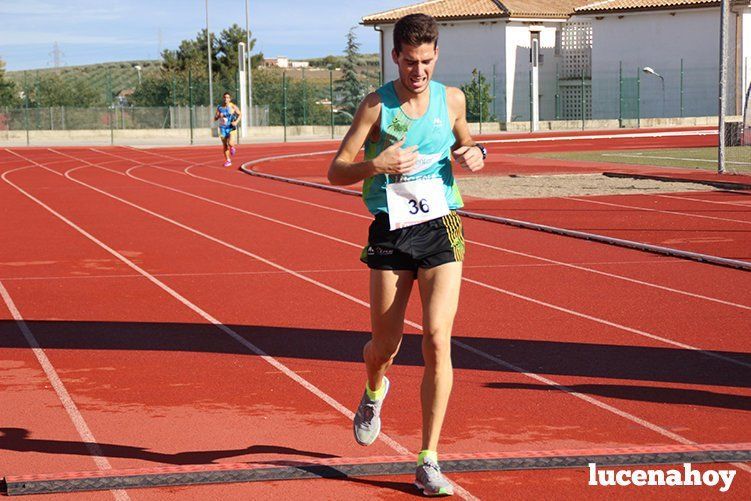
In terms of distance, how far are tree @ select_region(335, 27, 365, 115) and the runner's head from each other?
6062 cm

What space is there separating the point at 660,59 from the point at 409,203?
57.5 metres

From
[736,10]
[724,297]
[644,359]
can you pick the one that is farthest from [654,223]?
[736,10]

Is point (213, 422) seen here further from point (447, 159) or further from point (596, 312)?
point (596, 312)

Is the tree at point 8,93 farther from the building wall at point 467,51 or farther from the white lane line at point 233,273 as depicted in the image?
the white lane line at point 233,273

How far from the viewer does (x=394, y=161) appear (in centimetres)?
473

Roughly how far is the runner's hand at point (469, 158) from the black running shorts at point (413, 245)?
0.23m

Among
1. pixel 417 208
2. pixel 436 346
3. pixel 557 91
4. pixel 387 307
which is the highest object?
pixel 557 91

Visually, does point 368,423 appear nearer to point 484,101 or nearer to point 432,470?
point 432,470

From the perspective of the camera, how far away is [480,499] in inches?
189

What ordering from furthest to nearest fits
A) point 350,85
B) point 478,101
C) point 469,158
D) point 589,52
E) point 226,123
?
point 350,85 → point 589,52 → point 478,101 → point 226,123 → point 469,158

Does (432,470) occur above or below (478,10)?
below

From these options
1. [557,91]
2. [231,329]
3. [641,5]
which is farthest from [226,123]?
[557,91]

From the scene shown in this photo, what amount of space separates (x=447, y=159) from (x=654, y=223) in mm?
10899

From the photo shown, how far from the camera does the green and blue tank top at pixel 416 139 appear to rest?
495 centimetres
